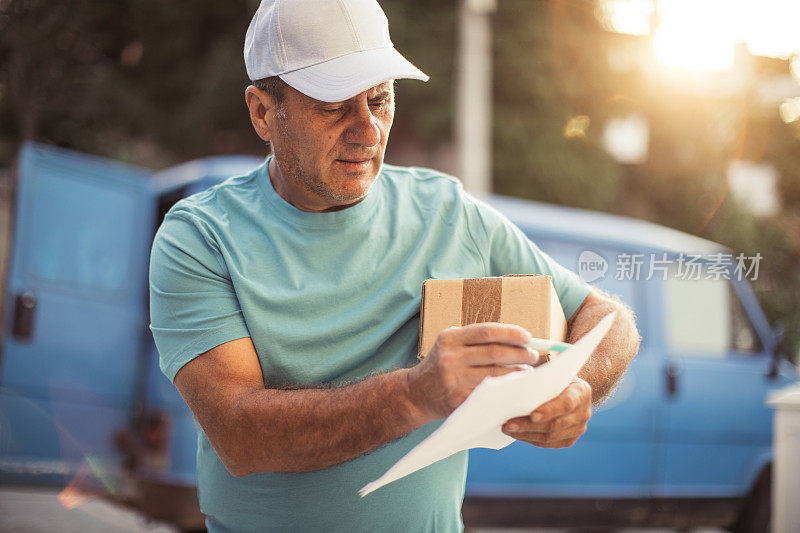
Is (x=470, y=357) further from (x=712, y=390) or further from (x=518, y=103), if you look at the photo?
(x=518, y=103)

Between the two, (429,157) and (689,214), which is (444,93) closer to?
(429,157)

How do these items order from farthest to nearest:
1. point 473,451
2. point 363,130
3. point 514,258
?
point 473,451, point 514,258, point 363,130

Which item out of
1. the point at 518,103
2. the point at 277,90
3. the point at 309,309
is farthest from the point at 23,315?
the point at 518,103

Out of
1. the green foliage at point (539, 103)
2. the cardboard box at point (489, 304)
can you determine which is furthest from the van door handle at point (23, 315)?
the green foliage at point (539, 103)

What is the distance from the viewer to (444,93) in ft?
41.7

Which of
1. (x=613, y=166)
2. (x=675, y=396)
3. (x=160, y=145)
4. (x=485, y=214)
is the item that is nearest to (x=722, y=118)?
(x=613, y=166)

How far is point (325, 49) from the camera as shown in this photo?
160cm

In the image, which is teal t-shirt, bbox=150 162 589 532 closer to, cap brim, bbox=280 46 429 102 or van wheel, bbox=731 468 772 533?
cap brim, bbox=280 46 429 102

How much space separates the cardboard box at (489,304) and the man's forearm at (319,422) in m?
0.21

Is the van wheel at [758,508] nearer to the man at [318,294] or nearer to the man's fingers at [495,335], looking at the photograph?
the man at [318,294]

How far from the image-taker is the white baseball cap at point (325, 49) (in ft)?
5.19

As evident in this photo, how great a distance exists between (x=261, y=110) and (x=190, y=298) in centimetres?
51

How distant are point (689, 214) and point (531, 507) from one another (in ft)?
41.4

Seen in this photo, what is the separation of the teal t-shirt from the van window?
4001 mm
